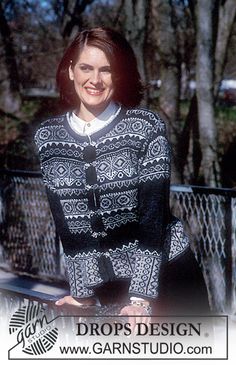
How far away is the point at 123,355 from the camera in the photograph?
217cm

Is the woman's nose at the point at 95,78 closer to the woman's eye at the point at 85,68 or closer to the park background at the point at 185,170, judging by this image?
the woman's eye at the point at 85,68

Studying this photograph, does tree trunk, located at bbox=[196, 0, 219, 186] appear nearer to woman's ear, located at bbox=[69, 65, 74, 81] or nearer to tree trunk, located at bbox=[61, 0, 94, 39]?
woman's ear, located at bbox=[69, 65, 74, 81]

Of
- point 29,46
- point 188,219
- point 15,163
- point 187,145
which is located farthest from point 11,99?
point 188,219

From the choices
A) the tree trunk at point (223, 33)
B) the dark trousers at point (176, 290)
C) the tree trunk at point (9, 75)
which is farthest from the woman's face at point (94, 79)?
the tree trunk at point (9, 75)

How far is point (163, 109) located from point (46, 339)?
13.2ft

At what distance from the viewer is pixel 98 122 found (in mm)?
2117

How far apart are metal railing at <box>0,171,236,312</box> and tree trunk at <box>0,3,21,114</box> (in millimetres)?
4678

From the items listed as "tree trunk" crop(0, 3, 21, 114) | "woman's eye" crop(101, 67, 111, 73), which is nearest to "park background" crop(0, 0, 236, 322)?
"woman's eye" crop(101, 67, 111, 73)

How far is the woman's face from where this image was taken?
2.06 metres

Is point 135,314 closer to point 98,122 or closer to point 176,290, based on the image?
point 176,290

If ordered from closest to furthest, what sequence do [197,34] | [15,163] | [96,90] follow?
[96,90], [197,34], [15,163]

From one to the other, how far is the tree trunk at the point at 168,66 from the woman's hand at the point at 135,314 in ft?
13.2

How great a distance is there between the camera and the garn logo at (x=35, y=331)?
2.29m

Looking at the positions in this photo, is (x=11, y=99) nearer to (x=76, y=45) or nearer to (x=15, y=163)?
(x=15, y=163)
